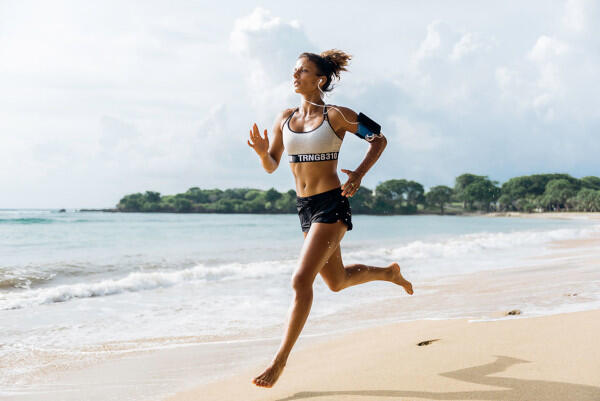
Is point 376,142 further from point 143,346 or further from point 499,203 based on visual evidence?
point 499,203

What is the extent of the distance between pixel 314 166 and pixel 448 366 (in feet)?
5.38

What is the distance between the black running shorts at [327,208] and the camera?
11.4 ft

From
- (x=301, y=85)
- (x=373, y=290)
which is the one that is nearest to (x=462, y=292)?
(x=373, y=290)

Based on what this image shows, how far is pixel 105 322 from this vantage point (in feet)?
22.2

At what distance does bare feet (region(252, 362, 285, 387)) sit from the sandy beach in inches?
10.0

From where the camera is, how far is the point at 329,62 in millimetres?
3854

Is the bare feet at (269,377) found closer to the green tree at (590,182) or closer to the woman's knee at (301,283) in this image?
the woman's knee at (301,283)

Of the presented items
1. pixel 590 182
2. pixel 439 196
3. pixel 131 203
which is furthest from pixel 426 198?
pixel 131 203

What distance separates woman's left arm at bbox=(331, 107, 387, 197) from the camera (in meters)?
3.37

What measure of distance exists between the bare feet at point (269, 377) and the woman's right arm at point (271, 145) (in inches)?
59.0

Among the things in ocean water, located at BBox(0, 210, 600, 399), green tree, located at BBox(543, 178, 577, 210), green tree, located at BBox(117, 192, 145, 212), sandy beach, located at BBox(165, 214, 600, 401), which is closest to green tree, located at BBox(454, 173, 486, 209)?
green tree, located at BBox(543, 178, 577, 210)

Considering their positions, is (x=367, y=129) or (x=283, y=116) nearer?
(x=367, y=129)

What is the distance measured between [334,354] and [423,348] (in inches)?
29.6

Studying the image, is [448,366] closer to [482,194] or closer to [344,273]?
[344,273]
